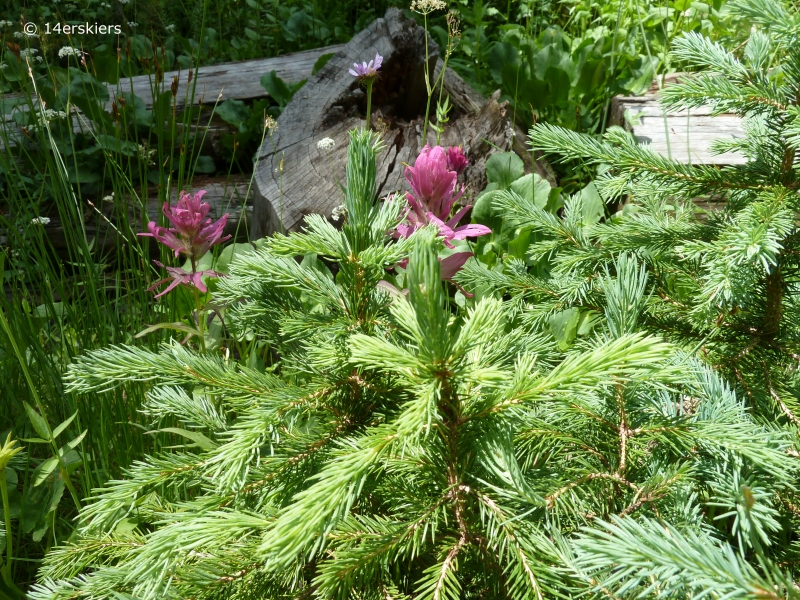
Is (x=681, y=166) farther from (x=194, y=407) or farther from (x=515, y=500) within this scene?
(x=194, y=407)

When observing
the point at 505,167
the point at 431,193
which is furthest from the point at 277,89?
the point at 431,193

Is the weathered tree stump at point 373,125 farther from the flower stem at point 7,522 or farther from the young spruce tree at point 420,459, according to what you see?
the young spruce tree at point 420,459

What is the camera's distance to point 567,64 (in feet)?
11.8

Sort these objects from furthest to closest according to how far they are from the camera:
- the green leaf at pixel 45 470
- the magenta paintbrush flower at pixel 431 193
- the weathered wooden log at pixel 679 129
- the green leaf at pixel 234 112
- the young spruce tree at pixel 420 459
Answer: the green leaf at pixel 234 112, the weathered wooden log at pixel 679 129, the green leaf at pixel 45 470, the magenta paintbrush flower at pixel 431 193, the young spruce tree at pixel 420 459

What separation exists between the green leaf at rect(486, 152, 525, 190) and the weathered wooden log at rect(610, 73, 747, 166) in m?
0.67

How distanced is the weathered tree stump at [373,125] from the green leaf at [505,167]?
0.12m

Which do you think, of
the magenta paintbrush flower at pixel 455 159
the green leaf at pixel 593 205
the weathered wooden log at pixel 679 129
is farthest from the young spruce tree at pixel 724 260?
the weathered wooden log at pixel 679 129

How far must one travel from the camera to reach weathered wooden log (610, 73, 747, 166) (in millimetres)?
2951

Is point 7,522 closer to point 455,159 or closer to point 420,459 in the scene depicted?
point 420,459

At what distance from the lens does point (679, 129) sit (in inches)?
Answer: 123

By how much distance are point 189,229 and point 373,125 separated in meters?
1.65

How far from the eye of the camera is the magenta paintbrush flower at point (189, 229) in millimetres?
1527

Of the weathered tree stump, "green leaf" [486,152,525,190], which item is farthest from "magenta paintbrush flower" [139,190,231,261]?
"green leaf" [486,152,525,190]

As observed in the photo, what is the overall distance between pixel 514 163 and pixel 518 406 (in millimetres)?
2065
